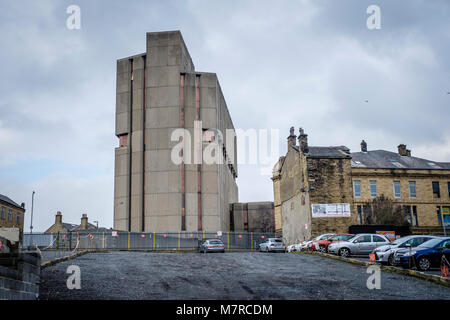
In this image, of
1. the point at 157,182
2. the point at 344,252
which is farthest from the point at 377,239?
the point at 157,182

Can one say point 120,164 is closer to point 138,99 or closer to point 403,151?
point 138,99

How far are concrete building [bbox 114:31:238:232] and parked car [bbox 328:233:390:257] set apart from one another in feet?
99.4

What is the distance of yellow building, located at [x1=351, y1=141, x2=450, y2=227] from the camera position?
5209 cm

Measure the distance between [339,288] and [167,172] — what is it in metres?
43.9

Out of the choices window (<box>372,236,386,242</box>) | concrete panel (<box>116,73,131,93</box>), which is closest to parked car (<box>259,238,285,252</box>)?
window (<box>372,236,386,242</box>)

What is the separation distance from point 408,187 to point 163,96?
1226 inches

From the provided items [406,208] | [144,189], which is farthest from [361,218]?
[144,189]

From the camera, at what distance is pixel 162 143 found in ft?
189

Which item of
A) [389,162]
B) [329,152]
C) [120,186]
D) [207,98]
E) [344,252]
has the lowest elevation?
[344,252]

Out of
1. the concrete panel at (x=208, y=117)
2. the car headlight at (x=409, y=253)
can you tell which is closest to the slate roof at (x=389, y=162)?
the concrete panel at (x=208, y=117)

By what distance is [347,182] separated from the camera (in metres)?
44.9

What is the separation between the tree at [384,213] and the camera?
4925cm

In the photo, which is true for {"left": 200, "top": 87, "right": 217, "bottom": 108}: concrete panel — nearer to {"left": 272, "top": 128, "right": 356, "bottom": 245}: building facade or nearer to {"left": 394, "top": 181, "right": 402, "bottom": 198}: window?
{"left": 272, "top": 128, "right": 356, "bottom": 245}: building facade

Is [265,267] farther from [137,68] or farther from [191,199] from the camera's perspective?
[137,68]
